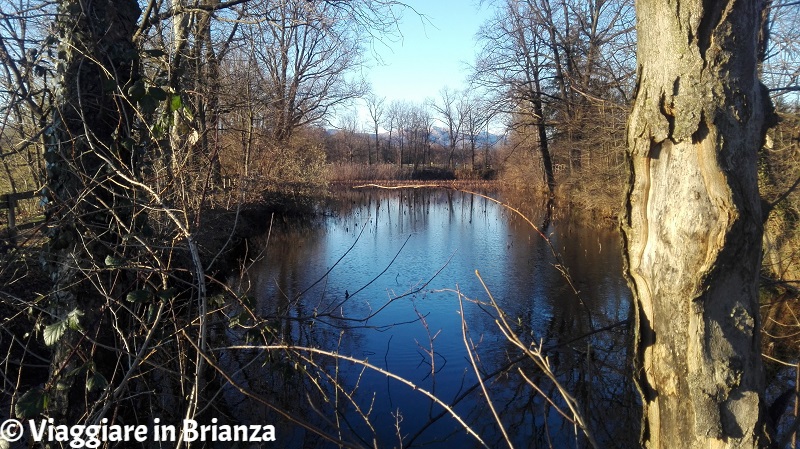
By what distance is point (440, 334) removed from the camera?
23.6 feet

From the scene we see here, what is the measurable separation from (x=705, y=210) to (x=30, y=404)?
9.21 ft

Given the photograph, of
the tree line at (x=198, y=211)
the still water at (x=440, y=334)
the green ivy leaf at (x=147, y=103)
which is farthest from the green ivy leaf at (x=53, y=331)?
the green ivy leaf at (x=147, y=103)

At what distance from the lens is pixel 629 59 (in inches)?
502

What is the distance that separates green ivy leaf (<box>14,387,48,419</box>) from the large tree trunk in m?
2.57

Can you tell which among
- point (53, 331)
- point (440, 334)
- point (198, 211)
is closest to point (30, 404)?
point (53, 331)

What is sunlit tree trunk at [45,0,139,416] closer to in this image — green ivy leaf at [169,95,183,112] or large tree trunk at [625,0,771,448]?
green ivy leaf at [169,95,183,112]

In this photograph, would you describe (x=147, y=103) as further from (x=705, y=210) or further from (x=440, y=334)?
(x=440, y=334)

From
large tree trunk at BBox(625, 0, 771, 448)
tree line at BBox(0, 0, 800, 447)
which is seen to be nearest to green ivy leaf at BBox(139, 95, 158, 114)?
tree line at BBox(0, 0, 800, 447)

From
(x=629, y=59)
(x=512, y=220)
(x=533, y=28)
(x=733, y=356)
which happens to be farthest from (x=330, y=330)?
(x=533, y=28)

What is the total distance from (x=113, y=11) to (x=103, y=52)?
0.34m

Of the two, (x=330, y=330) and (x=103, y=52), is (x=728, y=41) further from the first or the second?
(x=330, y=330)

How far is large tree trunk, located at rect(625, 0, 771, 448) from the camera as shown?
143 cm

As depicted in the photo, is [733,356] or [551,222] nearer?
[733,356]

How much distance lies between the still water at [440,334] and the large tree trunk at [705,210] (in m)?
0.53
